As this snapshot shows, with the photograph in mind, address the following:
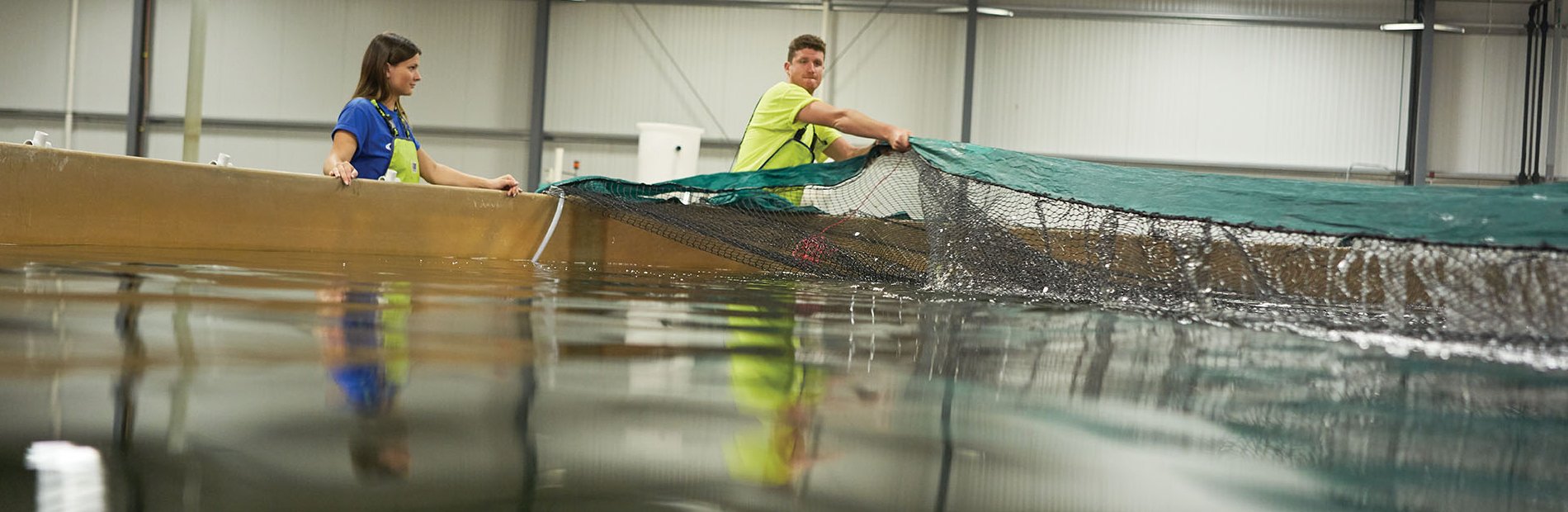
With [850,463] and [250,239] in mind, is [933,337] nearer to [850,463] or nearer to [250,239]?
[850,463]

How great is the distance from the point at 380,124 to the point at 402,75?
17 centimetres

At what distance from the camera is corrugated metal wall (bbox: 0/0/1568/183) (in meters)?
9.83

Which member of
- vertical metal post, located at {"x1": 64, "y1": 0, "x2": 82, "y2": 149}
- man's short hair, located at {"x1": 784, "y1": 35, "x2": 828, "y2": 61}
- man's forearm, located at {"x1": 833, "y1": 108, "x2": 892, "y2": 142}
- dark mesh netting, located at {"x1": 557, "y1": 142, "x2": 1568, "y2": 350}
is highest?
vertical metal post, located at {"x1": 64, "y1": 0, "x2": 82, "y2": 149}

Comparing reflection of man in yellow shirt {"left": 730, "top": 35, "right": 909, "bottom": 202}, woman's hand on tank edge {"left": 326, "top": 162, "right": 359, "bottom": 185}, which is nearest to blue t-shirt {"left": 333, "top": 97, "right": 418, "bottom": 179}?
woman's hand on tank edge {"left": 326, "top": 162, "right": 359, "bottom": 185}

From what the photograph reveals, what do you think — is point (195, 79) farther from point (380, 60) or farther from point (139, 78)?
point (139, 78)

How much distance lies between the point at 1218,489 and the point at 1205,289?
2.05m

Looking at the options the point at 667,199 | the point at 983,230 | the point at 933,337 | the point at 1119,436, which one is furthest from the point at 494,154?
the point at 1119,436

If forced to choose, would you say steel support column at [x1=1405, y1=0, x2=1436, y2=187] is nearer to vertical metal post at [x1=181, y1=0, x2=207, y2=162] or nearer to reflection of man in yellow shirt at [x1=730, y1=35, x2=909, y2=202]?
reflection of man in yellow shirt at [x1=730, y1=35, x2=909, y2=202]

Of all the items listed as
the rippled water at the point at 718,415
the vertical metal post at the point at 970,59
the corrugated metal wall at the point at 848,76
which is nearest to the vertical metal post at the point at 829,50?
the corrugated metal wall at the point at 848,76

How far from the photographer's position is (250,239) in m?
3.27

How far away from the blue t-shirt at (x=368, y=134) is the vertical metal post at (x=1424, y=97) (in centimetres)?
916

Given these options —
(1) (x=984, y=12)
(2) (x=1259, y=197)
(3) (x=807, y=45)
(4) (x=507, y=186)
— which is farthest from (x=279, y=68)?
(2) (x=1259, y=197)

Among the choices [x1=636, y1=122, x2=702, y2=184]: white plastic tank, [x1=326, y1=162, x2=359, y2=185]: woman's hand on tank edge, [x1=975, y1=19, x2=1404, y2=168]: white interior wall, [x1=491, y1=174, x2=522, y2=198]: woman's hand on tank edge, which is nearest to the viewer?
[x1=326, y1=162, x2=359, y2=185]: woman's hand on tank edge

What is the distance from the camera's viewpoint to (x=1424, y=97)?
377 inches
